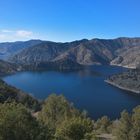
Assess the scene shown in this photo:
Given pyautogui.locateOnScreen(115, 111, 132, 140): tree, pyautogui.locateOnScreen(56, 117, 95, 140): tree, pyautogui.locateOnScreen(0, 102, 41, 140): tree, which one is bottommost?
pyautogui.locateOnScreen(115, 111, 132, 140): tree

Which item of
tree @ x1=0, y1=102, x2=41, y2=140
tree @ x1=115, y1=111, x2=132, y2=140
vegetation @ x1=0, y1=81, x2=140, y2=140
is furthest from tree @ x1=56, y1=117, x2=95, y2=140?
tree @ x1=115, y1=111, x2=132, y2=140

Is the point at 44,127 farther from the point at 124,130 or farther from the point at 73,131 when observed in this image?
the point at 124,130

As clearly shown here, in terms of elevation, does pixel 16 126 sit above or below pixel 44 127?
above

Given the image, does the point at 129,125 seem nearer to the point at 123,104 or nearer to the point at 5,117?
the point at 5,117

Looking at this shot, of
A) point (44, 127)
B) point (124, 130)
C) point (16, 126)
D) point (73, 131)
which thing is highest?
point (16, 126)

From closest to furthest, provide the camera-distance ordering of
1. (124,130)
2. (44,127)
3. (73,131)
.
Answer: (44,127)
(73,131)
(124,130)

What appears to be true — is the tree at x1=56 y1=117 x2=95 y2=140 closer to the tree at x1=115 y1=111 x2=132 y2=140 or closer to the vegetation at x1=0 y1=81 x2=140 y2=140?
the vegetation at x1=0 y1=81 x2=140 y2=140

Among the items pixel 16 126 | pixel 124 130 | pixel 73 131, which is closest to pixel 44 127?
pixel 73 131

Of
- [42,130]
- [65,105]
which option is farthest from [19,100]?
[42,130]

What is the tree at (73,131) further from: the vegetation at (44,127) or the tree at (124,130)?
the tree at (124,130)

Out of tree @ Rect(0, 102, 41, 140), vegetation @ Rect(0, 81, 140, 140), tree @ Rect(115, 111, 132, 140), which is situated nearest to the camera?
tree @ Rect(0, 102, 41, 140)

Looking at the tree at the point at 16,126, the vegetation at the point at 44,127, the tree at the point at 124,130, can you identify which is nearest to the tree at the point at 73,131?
the vegetation at the point at 44,127
